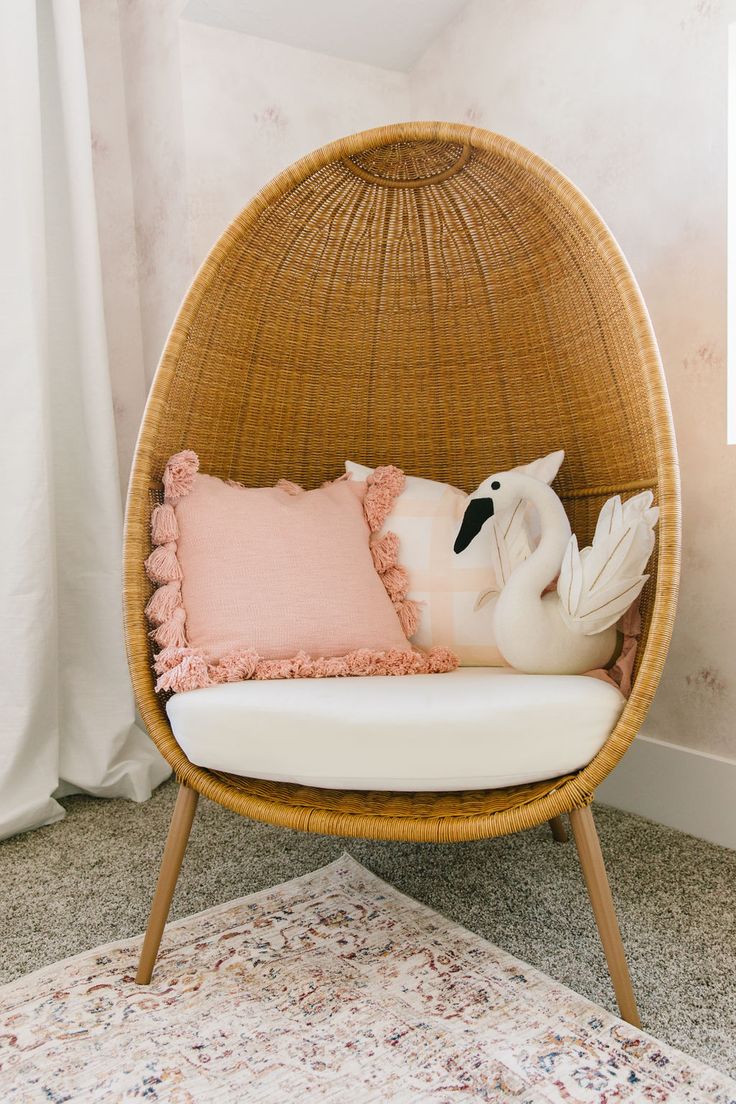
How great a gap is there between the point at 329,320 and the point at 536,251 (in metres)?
0.40

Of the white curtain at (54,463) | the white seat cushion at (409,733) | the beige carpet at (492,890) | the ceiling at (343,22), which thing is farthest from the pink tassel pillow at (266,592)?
the ceiling at (343,22)

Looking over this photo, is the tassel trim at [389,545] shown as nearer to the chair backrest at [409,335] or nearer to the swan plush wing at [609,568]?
the chair backrest at [409,335]

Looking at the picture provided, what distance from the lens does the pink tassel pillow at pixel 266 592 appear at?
1.22m

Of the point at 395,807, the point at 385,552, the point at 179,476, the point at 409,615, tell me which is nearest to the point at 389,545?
the point at 385,552

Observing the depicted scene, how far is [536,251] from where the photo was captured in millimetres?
1444

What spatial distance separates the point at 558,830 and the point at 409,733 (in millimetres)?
651

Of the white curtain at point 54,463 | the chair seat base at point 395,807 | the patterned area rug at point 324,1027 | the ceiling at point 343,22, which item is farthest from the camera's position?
the ceiling at point 343,22

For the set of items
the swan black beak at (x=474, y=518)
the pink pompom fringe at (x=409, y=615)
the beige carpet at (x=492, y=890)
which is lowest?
the beige carpet at (x=492, y=890)

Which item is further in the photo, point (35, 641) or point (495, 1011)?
point (35, 641)

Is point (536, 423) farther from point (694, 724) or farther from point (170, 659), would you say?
point (170, 659)

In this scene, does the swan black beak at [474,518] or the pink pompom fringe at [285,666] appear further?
the swan black beak at [474,518]

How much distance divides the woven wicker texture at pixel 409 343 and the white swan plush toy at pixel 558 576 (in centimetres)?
6

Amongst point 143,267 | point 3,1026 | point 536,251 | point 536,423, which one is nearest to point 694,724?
point 536,423

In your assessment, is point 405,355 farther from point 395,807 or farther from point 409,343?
point 395,807
